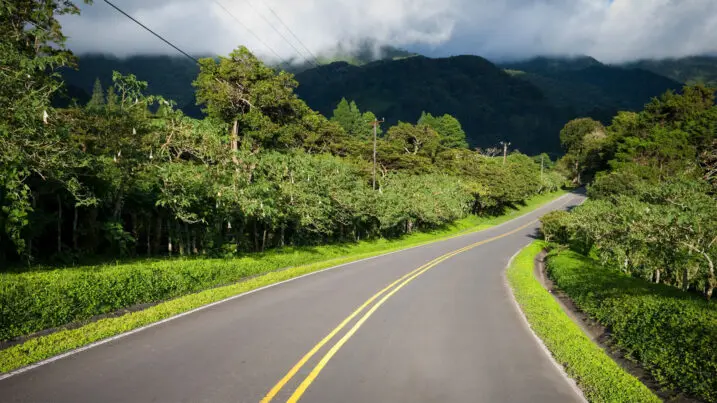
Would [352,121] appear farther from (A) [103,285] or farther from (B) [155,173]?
(A) [103,285]

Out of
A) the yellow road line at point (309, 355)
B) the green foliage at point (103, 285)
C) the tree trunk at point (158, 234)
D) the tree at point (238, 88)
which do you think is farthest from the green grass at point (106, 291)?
the tree at point (238, 88)

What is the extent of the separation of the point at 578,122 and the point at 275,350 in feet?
446

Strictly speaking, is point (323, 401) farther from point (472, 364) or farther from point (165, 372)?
point (472, 364)

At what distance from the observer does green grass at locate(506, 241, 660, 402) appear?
6.34 metres

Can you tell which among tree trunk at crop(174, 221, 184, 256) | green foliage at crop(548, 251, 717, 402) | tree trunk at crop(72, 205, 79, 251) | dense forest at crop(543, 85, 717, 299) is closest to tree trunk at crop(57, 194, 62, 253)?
tree trunk at crop(72, 205, 79, 251)

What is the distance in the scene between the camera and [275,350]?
7484 mm

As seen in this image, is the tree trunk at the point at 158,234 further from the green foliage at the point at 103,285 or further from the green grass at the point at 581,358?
the green grass at the point at 581,358

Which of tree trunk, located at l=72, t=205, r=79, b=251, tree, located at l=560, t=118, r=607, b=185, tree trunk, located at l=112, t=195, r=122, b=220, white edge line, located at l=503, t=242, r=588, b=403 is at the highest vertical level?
tree, located at l=560, t=118, r=607, b=185

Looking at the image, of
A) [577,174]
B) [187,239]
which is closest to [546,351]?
[187,239]

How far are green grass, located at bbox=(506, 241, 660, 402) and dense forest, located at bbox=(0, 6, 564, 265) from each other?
12963 millimetres

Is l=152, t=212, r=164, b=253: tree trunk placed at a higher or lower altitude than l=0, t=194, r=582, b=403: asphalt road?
higher

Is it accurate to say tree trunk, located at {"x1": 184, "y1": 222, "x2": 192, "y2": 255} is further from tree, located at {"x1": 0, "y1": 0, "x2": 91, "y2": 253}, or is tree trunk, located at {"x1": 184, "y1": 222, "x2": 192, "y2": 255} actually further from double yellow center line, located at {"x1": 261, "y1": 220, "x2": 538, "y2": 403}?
double yellow center line, located at {"x1": 261, "y1": 220, "x2": 538, "y2": 403}

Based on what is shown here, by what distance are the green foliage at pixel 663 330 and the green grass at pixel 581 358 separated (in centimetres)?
73

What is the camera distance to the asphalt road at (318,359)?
18.9 feet
